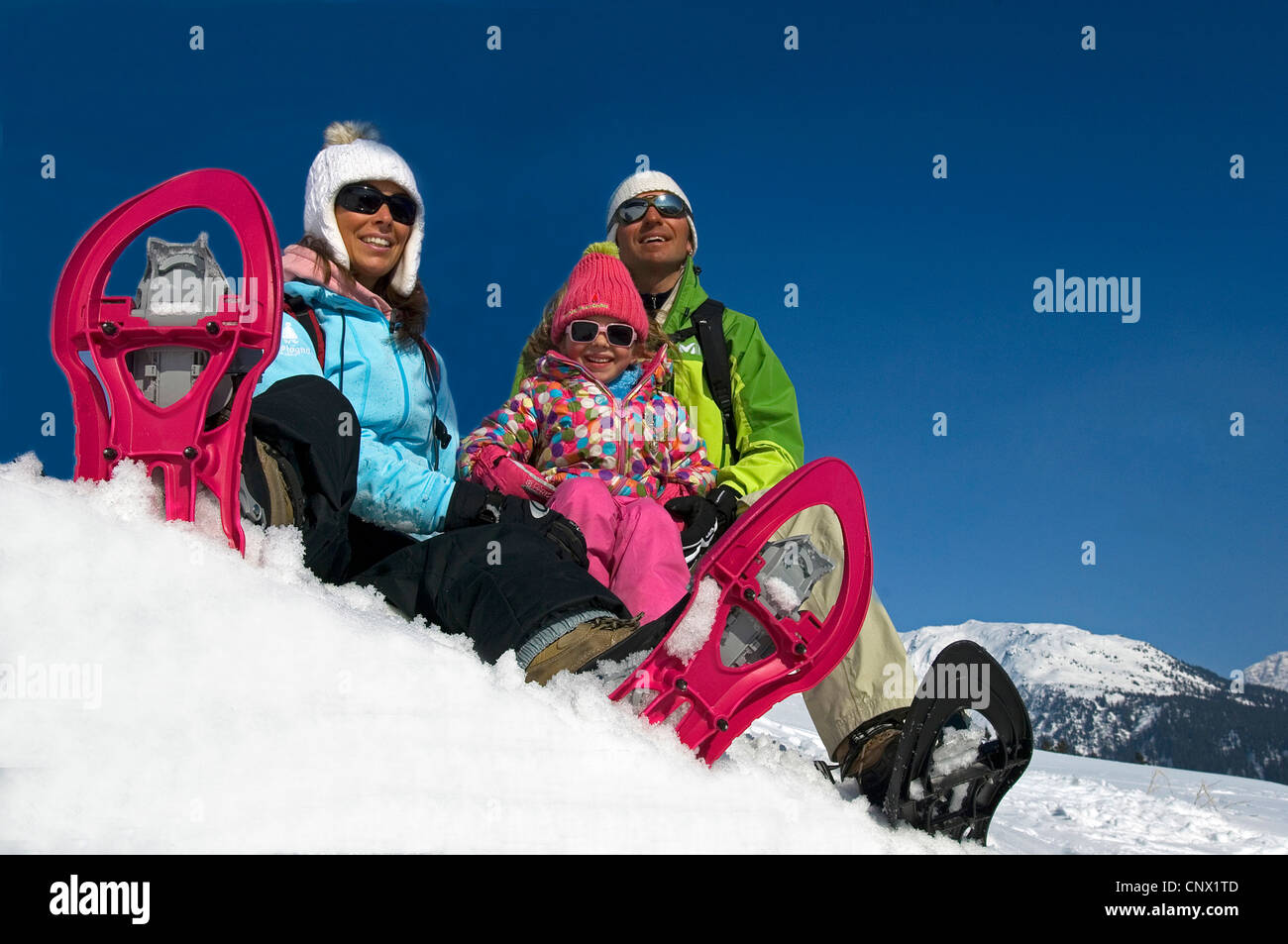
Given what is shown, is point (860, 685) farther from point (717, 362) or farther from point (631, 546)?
point (717, 362)

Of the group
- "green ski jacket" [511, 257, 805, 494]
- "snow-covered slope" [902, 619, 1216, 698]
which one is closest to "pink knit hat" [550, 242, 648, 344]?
"green ski jacket" [511, 257, 805, 494]

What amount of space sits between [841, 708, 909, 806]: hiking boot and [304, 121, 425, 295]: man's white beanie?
2.18 meters

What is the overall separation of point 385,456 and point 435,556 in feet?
1.76

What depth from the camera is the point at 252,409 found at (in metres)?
2.29

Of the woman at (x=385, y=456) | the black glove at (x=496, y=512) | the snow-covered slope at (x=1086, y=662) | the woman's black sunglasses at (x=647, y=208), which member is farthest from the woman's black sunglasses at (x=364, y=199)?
the snow-covered slope at (x=1086, y=662)

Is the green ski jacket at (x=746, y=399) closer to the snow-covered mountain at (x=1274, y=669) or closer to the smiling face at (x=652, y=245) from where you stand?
the smiling face at (x=652, y=245)

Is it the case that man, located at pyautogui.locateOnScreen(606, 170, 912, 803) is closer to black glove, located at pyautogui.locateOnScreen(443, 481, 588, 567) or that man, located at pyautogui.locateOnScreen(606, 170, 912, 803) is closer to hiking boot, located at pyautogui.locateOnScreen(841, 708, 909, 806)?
hiking boot, located at pyautogui.locateOnScreen(841, 708, 909, 806)

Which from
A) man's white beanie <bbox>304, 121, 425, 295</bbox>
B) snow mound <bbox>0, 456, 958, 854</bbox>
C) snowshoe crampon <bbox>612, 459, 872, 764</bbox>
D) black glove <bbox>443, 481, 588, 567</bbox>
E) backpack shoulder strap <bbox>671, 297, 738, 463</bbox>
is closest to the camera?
snow mound <bbox>0, 456, 958, 854</bbox>

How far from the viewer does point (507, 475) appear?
352cm

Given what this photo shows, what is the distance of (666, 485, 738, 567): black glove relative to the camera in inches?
137

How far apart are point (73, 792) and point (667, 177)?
4.20 meters

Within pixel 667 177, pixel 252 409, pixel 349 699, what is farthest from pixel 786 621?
pixel 667 177

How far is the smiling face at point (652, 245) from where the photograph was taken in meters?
4.79

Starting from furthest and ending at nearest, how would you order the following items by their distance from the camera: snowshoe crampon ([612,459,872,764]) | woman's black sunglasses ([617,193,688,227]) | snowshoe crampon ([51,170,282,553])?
1. woman's black sunglasses ([617,193,688,227])
2. snowshoe crampon ([612,459,872,764])
3. snowshoe crampon ([51,170,282,553])
